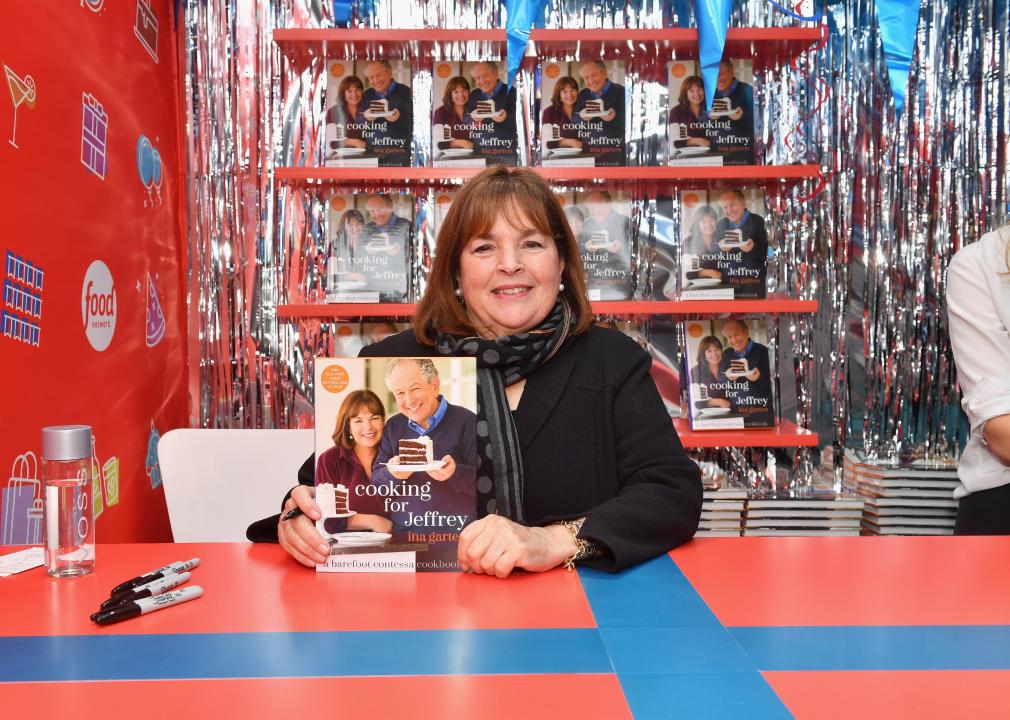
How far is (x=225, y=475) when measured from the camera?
2.25 m

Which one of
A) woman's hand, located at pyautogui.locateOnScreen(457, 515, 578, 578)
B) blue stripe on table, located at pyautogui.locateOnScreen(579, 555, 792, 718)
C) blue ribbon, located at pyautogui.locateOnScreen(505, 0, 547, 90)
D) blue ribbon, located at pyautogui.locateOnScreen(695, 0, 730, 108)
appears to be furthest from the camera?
blue ribbon, located at pyautogui.locateOnScreen(695, 0, 730, 108)

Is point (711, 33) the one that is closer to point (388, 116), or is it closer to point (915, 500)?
point (388, 116)

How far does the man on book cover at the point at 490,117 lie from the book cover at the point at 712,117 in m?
0.55

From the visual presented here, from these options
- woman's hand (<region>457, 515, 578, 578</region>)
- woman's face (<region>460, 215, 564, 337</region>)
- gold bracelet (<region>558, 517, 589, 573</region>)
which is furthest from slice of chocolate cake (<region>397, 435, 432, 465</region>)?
woman's face (<region>460, 215, 564, 337</region>)

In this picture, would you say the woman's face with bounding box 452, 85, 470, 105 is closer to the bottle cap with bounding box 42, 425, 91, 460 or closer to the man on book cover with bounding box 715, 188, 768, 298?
the man on book cover with bounding box 715, 188, 768, 298

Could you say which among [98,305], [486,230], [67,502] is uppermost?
[486,230]

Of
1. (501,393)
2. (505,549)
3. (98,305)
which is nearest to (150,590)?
(505,549)

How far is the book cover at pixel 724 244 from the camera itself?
9.03 ft

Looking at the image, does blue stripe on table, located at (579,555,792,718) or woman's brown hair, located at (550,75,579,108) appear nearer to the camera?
blue stripe on table, located at (579,555,792,718)

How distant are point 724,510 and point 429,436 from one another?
1.74m

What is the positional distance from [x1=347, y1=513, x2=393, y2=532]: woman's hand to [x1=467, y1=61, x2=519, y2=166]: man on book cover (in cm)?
182

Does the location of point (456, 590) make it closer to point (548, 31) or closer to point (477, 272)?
point (477, 272)

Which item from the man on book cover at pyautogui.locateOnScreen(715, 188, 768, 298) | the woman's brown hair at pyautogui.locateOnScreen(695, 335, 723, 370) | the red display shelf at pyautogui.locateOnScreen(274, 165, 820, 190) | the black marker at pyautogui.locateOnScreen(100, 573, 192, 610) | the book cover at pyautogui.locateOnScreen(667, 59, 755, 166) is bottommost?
the black marker at pyautogui.locateOnScreen(100, 573, 192, 610)

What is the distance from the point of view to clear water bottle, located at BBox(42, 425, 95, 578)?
1.13m
